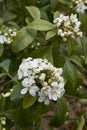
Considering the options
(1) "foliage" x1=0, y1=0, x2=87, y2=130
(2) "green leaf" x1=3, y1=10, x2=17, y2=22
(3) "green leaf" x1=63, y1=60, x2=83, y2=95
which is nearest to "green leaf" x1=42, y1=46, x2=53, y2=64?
(1) "foliage" x1=0, y1=0, x2=87, y2=130

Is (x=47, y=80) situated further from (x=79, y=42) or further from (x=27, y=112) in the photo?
(x=79, y=42)

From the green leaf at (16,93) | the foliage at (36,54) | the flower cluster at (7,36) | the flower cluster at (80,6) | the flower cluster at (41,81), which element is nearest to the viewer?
the flower cluster at (41,81)

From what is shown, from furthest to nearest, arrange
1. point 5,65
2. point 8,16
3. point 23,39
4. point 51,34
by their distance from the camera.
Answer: point 8,16, point 5,65, point 23,39, point 51,34

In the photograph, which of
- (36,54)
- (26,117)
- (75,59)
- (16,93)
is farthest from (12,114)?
(75,59)

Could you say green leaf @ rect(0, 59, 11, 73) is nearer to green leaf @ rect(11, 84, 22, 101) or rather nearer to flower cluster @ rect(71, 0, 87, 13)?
green leaf @ rect(11, 84, 22, 101)

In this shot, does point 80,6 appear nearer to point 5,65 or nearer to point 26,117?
point 5,65

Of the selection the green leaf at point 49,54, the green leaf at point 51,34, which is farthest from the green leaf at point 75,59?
the green leaf at point 51,34

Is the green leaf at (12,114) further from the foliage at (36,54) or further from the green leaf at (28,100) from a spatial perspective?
the green leaf at (28,100)
